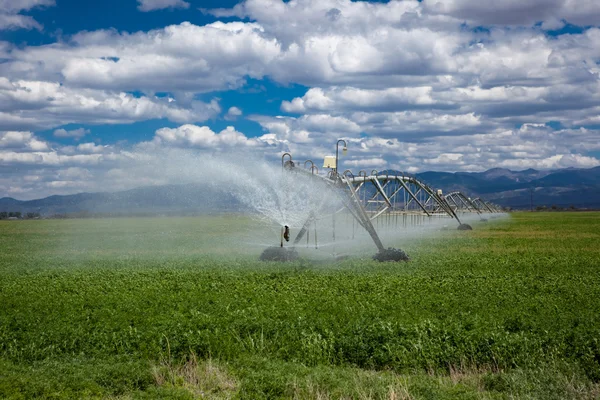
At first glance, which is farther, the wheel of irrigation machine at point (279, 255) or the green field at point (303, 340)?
the wheel of irrigation machine at point (279, 255)

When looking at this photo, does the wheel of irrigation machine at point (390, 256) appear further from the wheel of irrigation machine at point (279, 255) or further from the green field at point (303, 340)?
the green field at point (303, 340)

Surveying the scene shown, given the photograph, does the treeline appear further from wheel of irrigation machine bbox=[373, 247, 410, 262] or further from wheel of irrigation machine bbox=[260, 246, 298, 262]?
wheel of irrigation machine bbox=[373, 247, 410, 262]

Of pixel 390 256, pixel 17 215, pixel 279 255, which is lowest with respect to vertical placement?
pixel 390 256

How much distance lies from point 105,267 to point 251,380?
59.8ft

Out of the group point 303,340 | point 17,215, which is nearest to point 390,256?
point 303,340

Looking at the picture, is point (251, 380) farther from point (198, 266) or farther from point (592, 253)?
point (592, 253)

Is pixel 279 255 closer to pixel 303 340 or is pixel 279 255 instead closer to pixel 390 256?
pixel 390 256

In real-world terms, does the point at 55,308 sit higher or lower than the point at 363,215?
lower

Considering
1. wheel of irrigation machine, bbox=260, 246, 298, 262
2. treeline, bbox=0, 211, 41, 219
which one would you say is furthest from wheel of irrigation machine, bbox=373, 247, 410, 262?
treeline, bbox=0, 211, 41, 219

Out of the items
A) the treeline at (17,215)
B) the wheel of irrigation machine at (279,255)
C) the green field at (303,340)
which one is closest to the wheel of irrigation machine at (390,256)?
the wheel of irrigation machine at (279,255)

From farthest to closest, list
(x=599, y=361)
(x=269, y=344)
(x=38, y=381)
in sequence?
(x=269, y=344) → (x=599, y=361) → (x=38, y=381)

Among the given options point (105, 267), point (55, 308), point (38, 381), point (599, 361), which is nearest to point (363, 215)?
point (105, 267)

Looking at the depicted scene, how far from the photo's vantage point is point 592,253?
109ft

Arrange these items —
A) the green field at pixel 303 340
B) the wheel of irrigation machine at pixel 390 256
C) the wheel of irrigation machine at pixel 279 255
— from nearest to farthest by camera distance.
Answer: the green field at pixel 303 340
the wheel of irrigation machine at pixel 390 256
the wheel of irrigation machine at pixel 279 255
